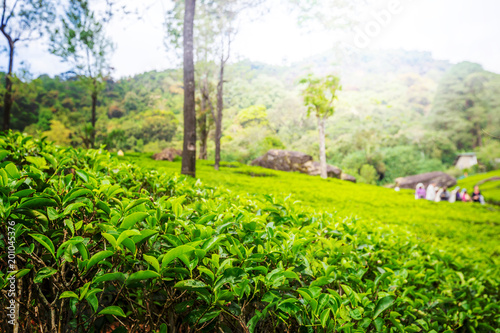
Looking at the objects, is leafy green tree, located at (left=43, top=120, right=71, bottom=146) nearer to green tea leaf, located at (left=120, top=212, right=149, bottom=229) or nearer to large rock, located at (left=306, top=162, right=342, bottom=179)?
large rock, located at (left=306, top=162, right=342, bottom=179)

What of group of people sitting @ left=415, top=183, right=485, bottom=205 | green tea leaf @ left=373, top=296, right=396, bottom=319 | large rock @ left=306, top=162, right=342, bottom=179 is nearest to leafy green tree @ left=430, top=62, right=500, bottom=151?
large rock @ left=306, top=162, right=342, bottom=179

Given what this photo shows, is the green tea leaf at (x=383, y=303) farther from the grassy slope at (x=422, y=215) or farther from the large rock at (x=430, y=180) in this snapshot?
the large rock at (x=430, y=180)

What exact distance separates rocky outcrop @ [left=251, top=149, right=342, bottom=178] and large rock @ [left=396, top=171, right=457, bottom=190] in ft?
16.0

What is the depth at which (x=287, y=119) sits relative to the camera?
28562 millimetres

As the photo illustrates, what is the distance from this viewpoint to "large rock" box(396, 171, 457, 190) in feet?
58.4

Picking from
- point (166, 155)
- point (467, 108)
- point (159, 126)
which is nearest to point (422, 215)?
point (166, 155)

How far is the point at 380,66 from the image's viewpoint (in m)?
43.7

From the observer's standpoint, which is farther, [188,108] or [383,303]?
[188,108]

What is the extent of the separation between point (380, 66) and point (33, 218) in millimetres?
50591

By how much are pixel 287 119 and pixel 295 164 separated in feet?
38.4

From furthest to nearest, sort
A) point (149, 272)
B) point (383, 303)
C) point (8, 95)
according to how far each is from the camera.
→ point (8, 95) < point (383, 303) < point (149, 272)

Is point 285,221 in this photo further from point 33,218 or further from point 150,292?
point 33,218

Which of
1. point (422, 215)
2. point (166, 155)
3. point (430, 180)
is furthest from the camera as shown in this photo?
point (430, 180)

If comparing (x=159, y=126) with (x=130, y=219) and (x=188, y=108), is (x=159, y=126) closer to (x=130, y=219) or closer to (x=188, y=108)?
(x=188, y=108)
